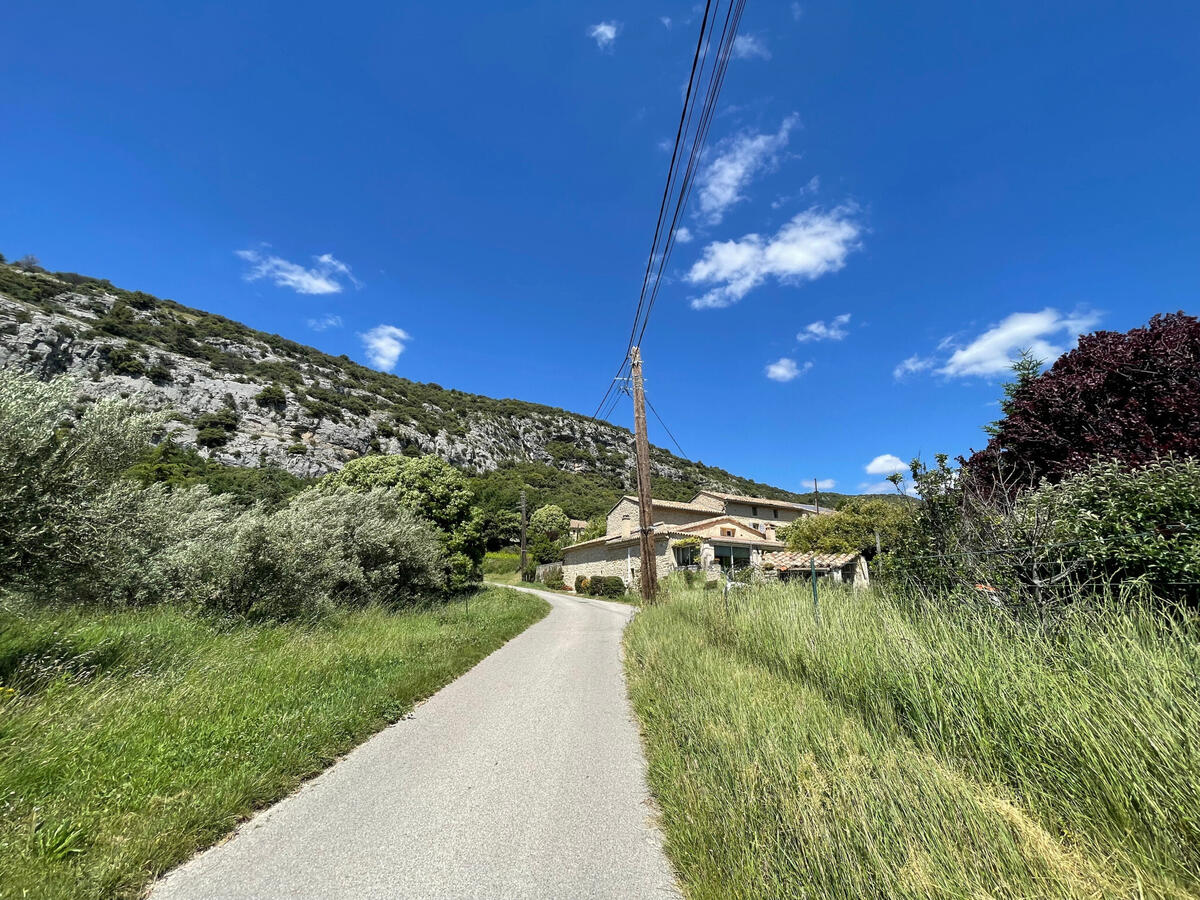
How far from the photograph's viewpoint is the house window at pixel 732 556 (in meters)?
32.1

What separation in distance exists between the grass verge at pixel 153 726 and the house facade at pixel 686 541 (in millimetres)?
19466

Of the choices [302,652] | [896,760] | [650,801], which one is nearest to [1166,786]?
[896,760]

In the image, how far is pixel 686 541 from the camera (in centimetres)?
3073

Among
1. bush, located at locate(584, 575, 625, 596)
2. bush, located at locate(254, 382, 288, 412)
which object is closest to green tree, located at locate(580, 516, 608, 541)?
bush, located at locate(584, 575, 625, 596)

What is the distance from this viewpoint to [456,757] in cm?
455

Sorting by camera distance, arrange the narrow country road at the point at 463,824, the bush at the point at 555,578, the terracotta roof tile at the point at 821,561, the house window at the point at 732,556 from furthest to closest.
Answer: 1. the bush at the point at 555,578
2. the house window at the point at 732,556
3. the terracotta roof tile at the point at 821,561
4. the narrow country road at the point at 463,824

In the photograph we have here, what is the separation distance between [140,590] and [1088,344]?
16.2 meters

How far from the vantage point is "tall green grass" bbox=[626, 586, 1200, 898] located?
2018 mm

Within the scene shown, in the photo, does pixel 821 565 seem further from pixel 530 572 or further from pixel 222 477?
pixel 222 477

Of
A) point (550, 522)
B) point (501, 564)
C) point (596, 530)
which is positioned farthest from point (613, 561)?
point (550, 522)

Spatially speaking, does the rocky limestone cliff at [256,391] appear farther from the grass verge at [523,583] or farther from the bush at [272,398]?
the grass verge at [523,583]

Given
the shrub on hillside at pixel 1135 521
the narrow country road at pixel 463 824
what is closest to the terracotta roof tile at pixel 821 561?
the shrub on hillside at pixel 1135 521

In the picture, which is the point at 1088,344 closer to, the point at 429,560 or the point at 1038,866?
the point at 1038,866

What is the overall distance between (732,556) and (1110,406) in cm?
2524
